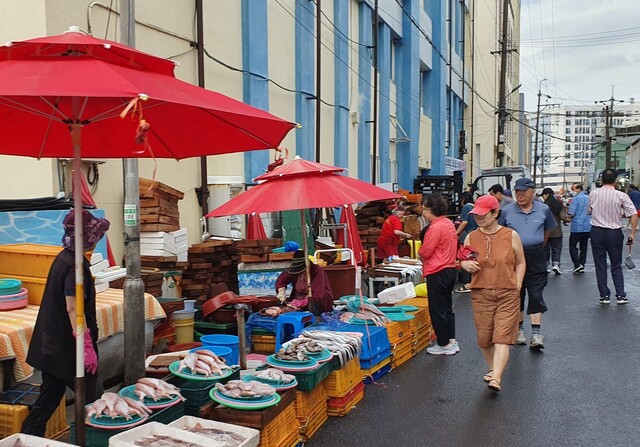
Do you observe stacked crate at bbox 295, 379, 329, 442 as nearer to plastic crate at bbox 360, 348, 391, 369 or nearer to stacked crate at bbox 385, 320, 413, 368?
plastic crate at bbox 360, 348, 391, 369

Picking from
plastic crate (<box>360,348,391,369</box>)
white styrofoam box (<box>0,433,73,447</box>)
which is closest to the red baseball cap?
plastic crate (<box>360,348,391,369</box>)

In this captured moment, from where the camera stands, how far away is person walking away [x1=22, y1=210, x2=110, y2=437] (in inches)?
153

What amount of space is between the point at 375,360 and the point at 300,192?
6.63ft

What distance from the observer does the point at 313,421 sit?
5.08 m

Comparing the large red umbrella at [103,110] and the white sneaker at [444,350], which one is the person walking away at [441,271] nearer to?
the white sneaker at [444,350]

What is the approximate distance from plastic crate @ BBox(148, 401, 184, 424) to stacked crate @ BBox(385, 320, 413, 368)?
3.16 meters

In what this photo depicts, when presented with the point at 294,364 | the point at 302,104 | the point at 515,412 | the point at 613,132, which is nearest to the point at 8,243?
the point at 294,364

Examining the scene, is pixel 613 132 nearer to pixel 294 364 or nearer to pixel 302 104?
pixel 302 104

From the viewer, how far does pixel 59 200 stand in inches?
262

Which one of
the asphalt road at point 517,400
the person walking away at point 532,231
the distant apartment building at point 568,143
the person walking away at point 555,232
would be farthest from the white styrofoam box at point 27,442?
the distant apartment building at point 568,143

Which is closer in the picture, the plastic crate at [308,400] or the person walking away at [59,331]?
the person walking away at [59,331]

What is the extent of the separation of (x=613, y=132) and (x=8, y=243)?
293 ft

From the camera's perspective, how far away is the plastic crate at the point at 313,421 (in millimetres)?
4891

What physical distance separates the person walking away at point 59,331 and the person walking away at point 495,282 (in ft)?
11.6
